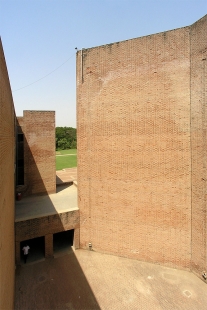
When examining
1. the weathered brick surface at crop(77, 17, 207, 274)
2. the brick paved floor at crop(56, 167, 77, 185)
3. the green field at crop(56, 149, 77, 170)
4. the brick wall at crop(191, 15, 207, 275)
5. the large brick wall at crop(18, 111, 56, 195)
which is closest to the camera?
the brick wall at crop(191, 15, 207, 275)

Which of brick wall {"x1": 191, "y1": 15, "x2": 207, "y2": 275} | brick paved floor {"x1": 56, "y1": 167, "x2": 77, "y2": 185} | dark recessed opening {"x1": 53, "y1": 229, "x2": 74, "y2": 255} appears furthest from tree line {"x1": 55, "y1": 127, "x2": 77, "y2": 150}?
brick wall {"x1": 191, "y1": 15, "x2": 207, "y2": 275}

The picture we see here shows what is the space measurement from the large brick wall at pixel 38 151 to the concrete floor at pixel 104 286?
530 centimetres

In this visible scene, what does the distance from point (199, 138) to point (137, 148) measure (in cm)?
278

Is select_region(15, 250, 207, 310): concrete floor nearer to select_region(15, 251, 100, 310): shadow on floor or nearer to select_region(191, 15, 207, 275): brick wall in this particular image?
select_region(15, 251, 100, 310): shadow on floor

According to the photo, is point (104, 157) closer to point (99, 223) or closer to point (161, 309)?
point (99, 223)

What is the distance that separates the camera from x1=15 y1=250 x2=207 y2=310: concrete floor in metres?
7.96

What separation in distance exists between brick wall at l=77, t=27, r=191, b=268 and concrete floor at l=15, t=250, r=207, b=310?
2.61 ft

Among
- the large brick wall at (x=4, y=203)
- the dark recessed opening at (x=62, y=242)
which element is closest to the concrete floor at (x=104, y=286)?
the dark recessed opening at (x=62, y=242)

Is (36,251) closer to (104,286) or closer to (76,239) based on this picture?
(76,239)

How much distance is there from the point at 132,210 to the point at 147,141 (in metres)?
3.53

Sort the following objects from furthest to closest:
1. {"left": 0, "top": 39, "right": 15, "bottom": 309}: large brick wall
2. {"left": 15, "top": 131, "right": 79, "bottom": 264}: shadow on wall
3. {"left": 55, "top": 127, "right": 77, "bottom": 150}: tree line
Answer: {"left": 55, "top": 127, "right": 77, "bottom": 150}: tree line → {"left": 15, "top": 131, "right": 79, "bottom": 264}: shadow on wall → {"left": 0, "top": 39, "right": 15, "bottom": 309}: large brick wall

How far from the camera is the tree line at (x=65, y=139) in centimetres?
6016

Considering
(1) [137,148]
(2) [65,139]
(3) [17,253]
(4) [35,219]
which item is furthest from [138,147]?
(2) [65,139]

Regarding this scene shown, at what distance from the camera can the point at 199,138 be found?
909 centimetres
